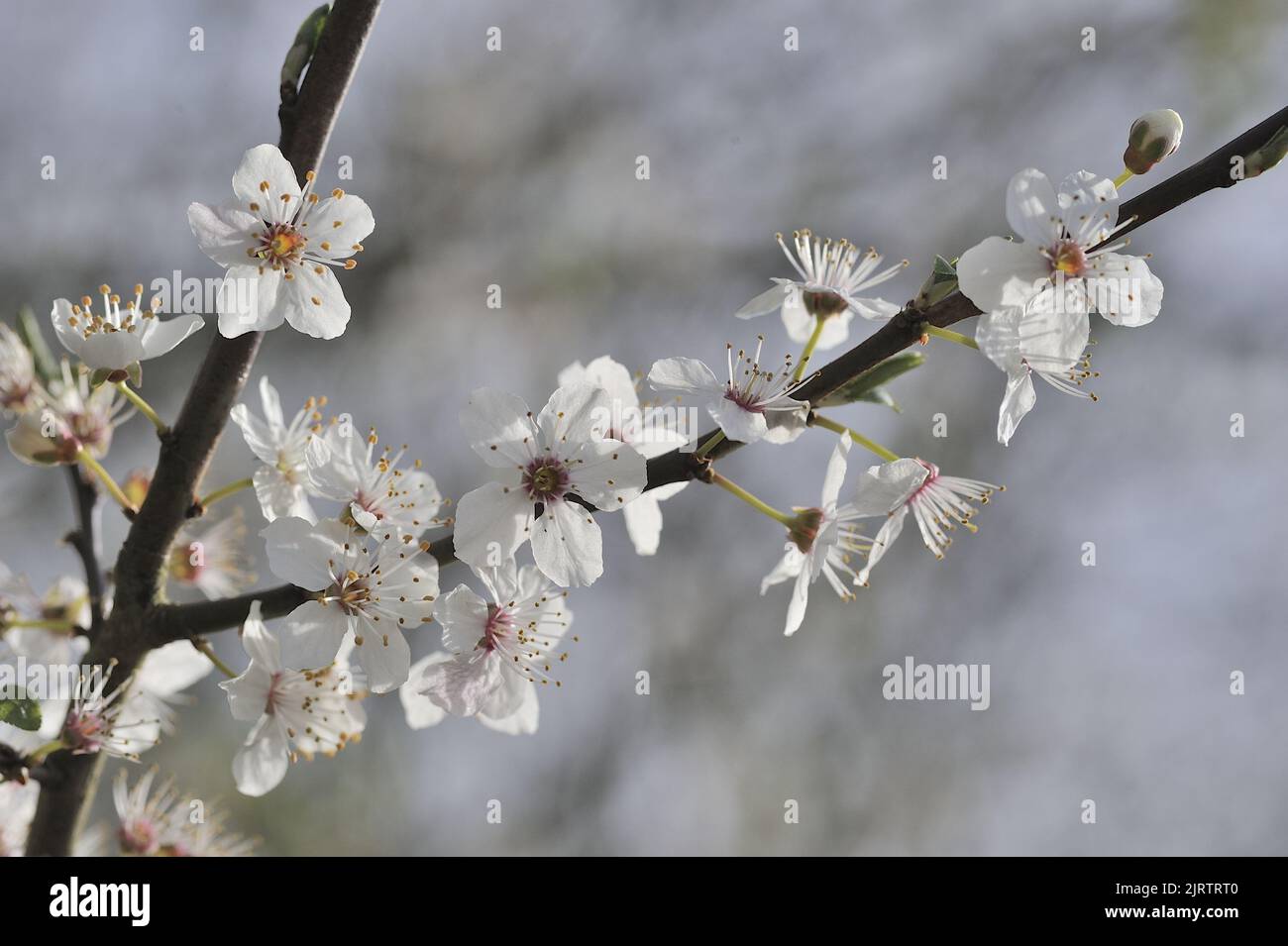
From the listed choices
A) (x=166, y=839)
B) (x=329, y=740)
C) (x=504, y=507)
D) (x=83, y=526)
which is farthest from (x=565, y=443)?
(x=166, y=839)

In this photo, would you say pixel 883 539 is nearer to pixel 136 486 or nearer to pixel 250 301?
pixel 250 301

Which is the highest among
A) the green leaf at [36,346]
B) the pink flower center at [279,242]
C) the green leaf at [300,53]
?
the green leaf at [300,53]

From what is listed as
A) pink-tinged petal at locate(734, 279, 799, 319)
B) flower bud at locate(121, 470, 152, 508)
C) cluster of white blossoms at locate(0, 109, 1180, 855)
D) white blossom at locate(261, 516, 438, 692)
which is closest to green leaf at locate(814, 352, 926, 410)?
cluster of white blossoms at locate(0, 109, 1180, 855)

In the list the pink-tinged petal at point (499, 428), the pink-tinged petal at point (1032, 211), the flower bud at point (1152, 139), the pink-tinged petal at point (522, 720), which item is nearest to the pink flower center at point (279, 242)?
the pink-tinged petal at point (499, 428)

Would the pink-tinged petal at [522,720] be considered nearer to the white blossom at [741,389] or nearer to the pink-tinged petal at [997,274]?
the white blossom at [741,389]

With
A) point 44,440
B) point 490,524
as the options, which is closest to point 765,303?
point 490,524

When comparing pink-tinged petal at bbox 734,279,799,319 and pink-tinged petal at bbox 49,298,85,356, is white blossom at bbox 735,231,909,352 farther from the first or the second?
pink-tinged petal at bbox 49,298,85,356

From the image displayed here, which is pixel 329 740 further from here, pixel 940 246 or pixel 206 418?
pixel 940 246
